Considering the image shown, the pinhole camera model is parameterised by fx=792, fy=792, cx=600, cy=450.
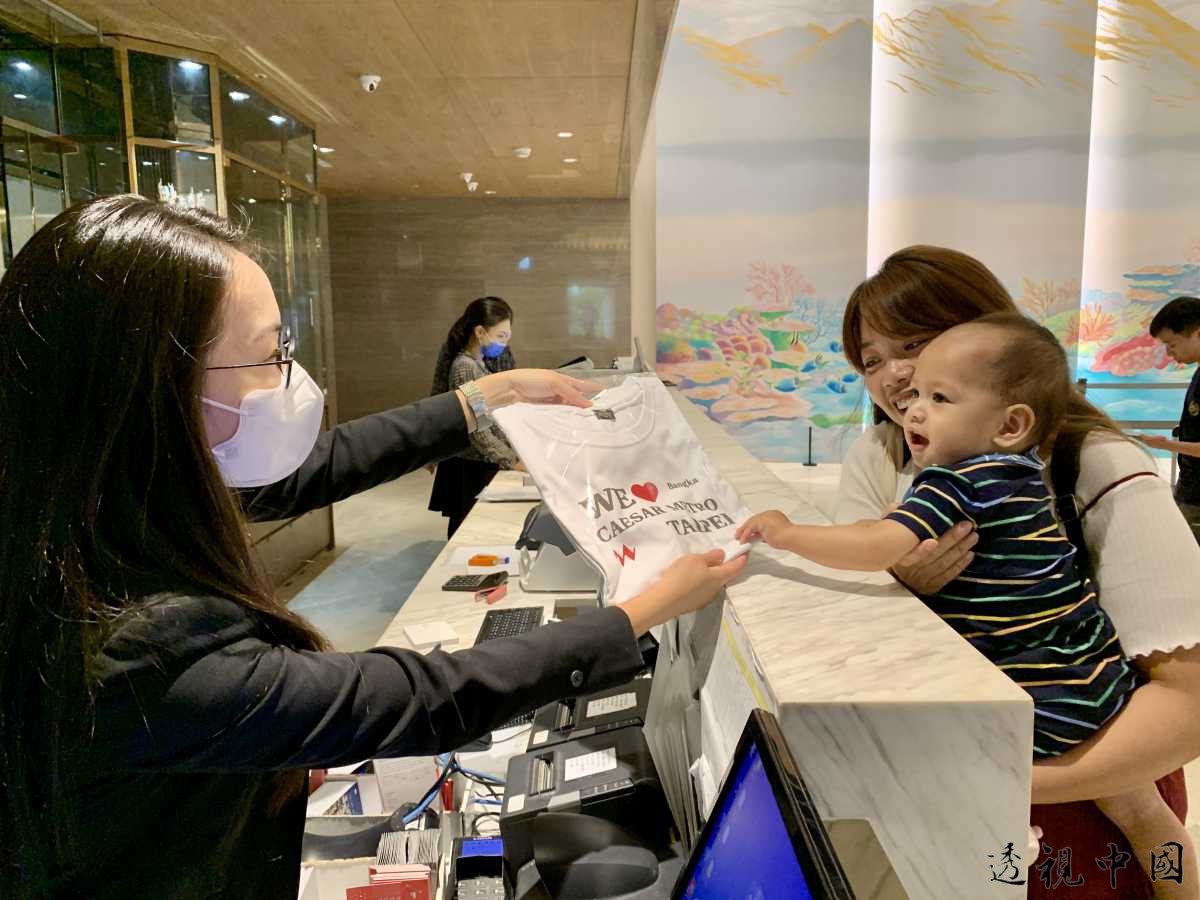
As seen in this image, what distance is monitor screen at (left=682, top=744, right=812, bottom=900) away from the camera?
475mm

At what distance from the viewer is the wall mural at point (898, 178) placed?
458 centimetres

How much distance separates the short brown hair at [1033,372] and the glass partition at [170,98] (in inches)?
170

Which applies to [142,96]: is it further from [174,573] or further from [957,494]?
[957,494]

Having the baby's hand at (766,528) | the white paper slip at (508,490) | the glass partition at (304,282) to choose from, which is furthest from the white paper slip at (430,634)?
the glass partition at (304,282)

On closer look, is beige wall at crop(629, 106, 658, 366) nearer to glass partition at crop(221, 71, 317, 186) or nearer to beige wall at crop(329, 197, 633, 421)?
A: glass partition at crop(221, 71, 317, 186)

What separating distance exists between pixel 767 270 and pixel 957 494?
13.1 feet

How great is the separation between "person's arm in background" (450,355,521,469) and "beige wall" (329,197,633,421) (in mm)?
5472

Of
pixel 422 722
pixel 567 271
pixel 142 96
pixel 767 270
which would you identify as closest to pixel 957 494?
pixel 422 722

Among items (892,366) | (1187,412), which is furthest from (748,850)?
(1187,412)

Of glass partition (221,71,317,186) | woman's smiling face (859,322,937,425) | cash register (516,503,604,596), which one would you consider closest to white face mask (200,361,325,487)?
woman's smiling face (859,322,937,425)

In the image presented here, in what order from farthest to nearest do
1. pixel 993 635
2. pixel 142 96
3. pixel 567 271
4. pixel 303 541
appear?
pixel 567 271 < pixel 303 541 < pixel 142 96 < pixel 993 635

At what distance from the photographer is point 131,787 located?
2.48ft

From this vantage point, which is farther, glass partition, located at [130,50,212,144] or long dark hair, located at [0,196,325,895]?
glass partition, located at [130,50,212,144]

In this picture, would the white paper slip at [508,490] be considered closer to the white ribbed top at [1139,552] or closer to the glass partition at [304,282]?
the glass partition at [304,282]
